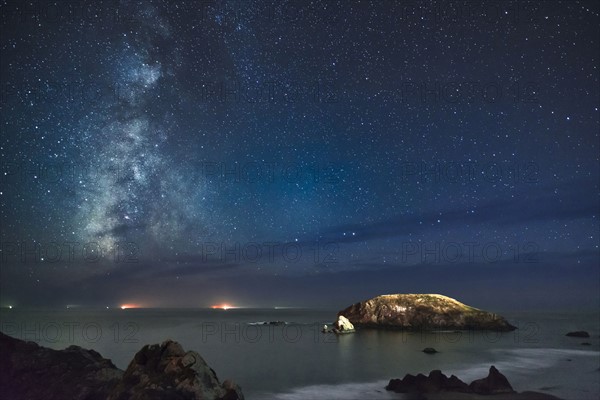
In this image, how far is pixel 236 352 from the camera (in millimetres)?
54719

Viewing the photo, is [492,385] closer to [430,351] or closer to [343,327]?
[430,351]

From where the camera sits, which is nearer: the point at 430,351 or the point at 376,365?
the point at 376,365

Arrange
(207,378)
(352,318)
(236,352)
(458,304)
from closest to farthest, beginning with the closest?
(207,378) → (236,352) → (458,304) → (352,318)

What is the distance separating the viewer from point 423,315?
90.0 metres

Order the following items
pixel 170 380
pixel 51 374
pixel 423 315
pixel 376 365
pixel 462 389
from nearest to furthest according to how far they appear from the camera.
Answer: pixel 170 380 < pixel 51 374 < pixel 462 389 < pixel 376 365 < pixel 423 315

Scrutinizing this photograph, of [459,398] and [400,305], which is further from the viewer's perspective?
[400,305]

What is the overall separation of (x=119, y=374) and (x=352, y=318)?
8361cm

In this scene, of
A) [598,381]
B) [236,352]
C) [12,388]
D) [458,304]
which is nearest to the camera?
[12,388]

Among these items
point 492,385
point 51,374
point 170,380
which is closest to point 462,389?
point 492,385

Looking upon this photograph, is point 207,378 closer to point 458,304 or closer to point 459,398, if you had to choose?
point 459,398

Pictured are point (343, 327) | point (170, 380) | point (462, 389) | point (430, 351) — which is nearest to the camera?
point (170, 380)

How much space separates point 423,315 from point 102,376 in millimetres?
80492

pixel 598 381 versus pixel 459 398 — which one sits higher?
pixel 459 398

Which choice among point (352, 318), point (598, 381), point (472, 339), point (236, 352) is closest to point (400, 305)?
point (352, 318)
